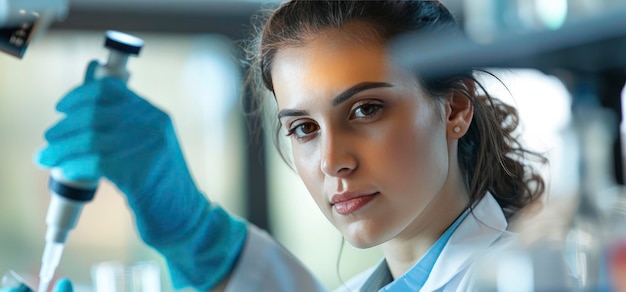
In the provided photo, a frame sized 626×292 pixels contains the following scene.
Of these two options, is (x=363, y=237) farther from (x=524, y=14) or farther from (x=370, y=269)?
(x=524, y=14)

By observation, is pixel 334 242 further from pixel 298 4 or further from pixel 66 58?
pixel 66 58

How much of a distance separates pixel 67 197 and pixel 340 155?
1.23ft

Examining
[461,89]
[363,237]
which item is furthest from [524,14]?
[363,237]

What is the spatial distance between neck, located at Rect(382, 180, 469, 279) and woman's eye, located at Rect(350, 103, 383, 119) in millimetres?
116

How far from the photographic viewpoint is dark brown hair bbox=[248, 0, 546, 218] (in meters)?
0.90

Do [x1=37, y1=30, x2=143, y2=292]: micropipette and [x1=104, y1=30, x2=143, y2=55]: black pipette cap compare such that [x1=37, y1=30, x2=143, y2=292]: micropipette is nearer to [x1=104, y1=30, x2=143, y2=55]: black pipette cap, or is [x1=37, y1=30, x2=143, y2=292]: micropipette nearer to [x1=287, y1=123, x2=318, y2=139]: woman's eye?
[x1=104, y1=30, x2=143, y2=55]: black pipette cap

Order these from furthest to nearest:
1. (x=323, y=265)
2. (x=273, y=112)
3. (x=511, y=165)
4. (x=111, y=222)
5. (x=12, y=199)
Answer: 1. (x=12, y=199)
2. (x=111, y=222)
3. (x=323, y=265)
4. (x=273, y=112)
5. (x=511, y=165)

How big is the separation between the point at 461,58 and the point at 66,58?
4.84ft

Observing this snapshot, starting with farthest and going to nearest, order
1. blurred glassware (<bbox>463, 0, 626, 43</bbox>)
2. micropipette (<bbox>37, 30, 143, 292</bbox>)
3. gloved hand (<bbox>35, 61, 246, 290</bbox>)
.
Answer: gloved hand (<bbox>35, 61, 246, 290</bbox>), micropipette (<bbox>37, 30, 143, 292</bbox>), blurred glassware (<bbox>463, 0, 626, 43</bbox>)

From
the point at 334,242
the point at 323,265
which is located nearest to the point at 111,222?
the point at 323,265

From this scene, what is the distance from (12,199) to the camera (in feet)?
7.23

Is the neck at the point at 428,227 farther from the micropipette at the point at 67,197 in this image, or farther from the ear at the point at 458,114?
the micropipette at the point at 67,197

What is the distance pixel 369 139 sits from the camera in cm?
90

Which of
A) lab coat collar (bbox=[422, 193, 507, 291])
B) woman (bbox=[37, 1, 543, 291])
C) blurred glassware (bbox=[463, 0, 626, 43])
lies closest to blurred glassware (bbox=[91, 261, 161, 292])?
woman (bbox=[37, 1, 543, 291])
